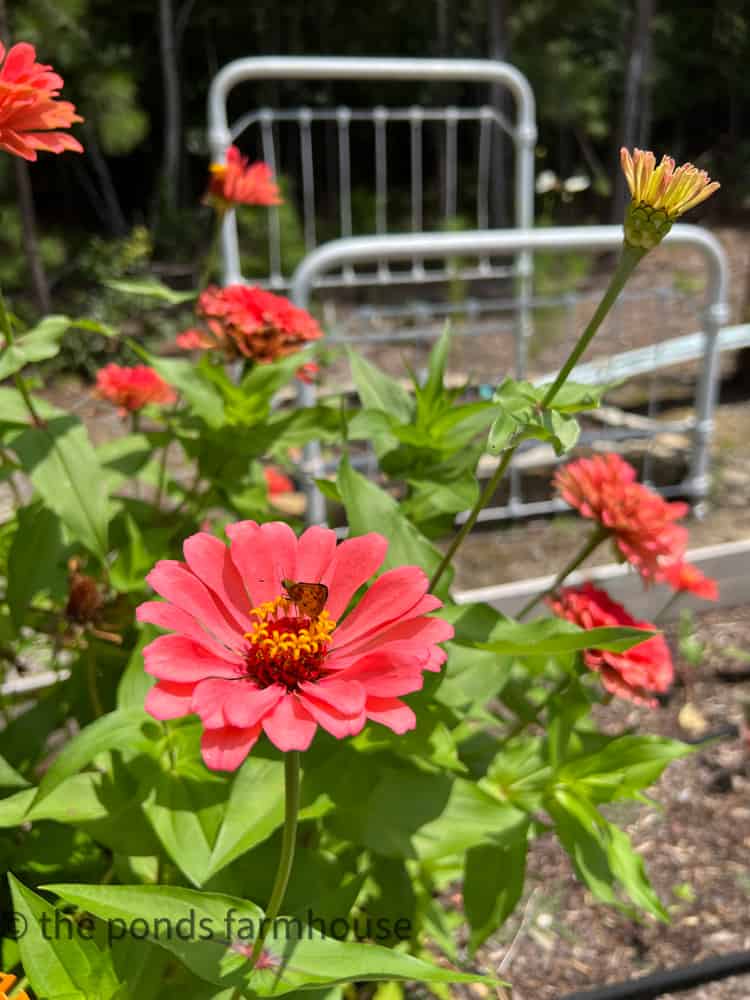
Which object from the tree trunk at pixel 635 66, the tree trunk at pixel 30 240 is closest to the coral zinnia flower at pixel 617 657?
the tree trunk at pixel 30 240

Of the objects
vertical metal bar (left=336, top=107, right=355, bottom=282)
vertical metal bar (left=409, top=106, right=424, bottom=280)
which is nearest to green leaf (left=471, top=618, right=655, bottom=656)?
vertical metal bar (left=409, top=106, right=424, bottom=280)

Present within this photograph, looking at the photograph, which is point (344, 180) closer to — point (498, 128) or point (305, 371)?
point (305, 371)

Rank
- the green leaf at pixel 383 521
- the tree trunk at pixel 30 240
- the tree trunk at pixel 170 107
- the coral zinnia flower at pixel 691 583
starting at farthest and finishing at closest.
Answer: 1. the tree trunk at pixel 170 107
2. the tree trunk at pixel 30 240
3. the coral zinnia flower at pixel 691 583
4. the green leaf at pixel 383 521

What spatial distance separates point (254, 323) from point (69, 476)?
20 centimetres

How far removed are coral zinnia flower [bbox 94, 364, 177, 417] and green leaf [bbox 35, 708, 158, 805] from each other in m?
0.43

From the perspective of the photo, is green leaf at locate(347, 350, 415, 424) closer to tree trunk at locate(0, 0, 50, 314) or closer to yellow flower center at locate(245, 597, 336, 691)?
yellow flower center at locate(245, 597, 336, 691)

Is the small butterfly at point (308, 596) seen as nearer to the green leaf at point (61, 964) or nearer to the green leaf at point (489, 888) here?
the green leaf at point (61, 964)

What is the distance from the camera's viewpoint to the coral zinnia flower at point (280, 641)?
1.26 feet

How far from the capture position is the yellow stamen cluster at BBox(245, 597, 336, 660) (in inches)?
17.4

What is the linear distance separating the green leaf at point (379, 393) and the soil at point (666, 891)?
475mm

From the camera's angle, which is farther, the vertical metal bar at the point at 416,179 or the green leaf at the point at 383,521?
the vertical metal bar at the point at 416,179

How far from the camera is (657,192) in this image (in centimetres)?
46

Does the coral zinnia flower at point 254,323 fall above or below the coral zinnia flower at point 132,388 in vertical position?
above

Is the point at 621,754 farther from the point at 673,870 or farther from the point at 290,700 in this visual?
the point at 673,870
